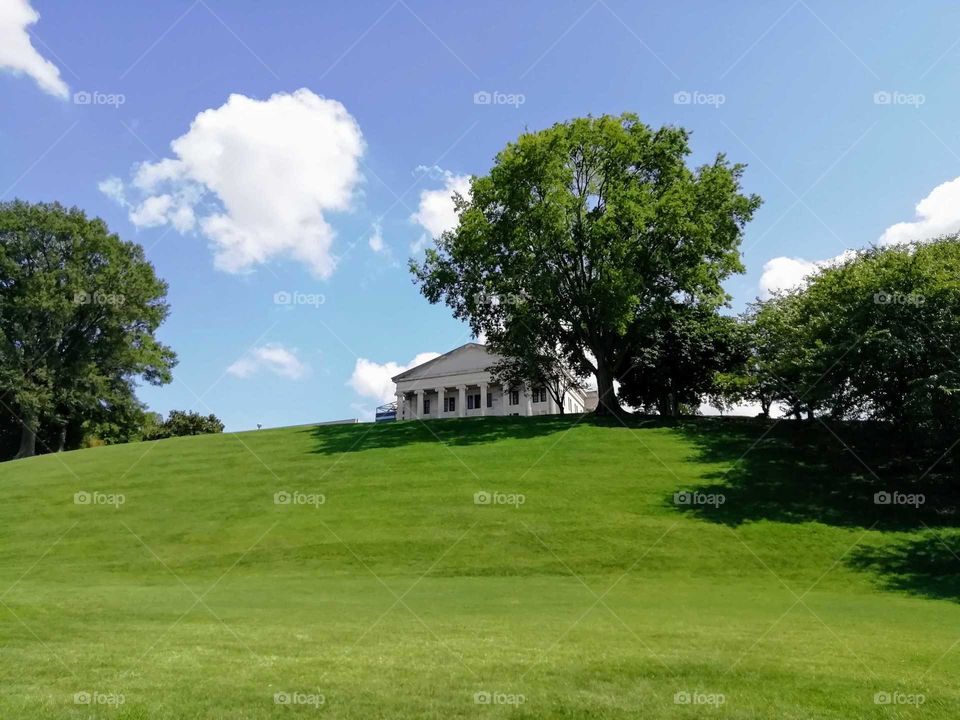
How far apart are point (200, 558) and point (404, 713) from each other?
18.7m

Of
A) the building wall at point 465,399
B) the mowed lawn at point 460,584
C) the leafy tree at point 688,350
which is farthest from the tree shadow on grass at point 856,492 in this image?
the building wall at point 465,399

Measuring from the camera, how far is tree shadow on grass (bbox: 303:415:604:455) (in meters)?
41.8

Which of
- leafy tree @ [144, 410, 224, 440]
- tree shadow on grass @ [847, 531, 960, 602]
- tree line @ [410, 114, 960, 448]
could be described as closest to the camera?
tree shadow on grass @ [847, 531, 960, 602]

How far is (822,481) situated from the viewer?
32.1m

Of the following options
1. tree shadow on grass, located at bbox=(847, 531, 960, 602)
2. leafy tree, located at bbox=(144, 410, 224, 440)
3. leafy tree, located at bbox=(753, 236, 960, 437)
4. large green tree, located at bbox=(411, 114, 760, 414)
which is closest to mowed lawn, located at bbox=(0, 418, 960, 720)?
tree shadow on grass, located at bbox=(847, 531, 960, 602)

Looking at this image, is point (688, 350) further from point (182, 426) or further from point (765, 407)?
point (182, 426)

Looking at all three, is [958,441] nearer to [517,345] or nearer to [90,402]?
[517,345]

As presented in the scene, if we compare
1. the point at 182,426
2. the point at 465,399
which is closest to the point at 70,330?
the point at 182,426

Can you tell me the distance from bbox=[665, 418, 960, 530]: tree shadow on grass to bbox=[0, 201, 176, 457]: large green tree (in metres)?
Result: 52.2

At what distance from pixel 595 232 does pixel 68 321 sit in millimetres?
48352

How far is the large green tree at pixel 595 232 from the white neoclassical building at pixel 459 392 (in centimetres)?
4011

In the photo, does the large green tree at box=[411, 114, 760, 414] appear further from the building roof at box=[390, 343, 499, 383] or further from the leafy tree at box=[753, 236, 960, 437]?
the building roof at box=[390, 343, 499, 383]

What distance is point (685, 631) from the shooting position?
43.4ft

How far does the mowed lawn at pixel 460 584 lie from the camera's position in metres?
9.31
